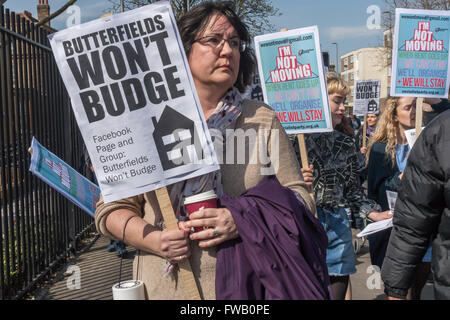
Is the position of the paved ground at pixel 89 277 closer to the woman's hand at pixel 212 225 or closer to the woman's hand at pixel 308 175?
the woman's hand at pixel 308 175

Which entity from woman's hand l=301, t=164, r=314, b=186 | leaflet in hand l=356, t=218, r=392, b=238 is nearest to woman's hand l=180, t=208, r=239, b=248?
leaflet in hand l=356, t=218, r=392, b=238

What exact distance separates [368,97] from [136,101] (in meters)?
11.1

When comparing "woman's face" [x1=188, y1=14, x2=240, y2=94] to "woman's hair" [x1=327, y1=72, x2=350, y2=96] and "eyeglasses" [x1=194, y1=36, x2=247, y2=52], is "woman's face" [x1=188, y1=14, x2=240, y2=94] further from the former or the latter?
"woman's hair" [x1=327, y1=72, x2=350, y2=96]

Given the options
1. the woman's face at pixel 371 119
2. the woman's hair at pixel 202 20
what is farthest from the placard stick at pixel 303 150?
the woman's face at pixel 371 119

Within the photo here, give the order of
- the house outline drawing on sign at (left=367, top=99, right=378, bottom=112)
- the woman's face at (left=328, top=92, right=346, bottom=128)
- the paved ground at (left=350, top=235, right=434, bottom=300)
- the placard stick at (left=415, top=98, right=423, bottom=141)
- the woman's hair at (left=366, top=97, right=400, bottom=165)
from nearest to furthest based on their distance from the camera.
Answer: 1. the placard stick at (left=415, top=98, right=423, bottom=141)
2. the woman's face at (left=328, top=92, right=346, bottom=128)
3. the woman's hair at (left=366, top=97, right=400, bottom=165)
4. the paved ground at (left=350, top=235, right=434, bottom=300)
5. the house outline drawing on sign at (left=367, top=99, right=378, bottom=112)

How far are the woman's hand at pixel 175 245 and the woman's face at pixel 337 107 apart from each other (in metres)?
2.56

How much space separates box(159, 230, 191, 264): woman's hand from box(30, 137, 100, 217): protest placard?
2.19 metres

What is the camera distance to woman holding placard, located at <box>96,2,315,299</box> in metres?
1.83

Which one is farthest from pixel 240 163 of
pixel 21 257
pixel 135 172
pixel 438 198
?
pixel 21 257
